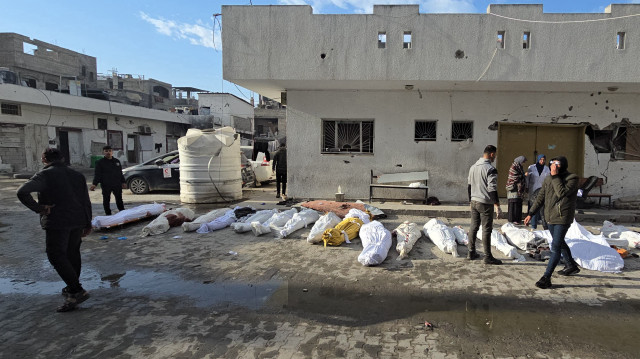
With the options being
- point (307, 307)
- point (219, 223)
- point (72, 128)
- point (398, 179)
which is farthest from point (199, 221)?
point (72, 128)

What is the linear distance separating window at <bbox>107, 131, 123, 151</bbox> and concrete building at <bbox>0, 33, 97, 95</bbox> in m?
3.75

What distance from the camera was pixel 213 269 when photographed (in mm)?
5055

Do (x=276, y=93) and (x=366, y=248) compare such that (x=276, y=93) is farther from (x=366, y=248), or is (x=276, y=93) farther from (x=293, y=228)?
(x=366, y=248)

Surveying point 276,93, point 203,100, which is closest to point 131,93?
point 203,100

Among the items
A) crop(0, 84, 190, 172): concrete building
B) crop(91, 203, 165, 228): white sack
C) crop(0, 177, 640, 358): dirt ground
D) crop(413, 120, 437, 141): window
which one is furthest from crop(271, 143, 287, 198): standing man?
crop(0, 84, 190, 172): concrete building

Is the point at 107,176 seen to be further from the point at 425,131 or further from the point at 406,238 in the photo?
the point at 425,131

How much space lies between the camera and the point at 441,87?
28.8 feet

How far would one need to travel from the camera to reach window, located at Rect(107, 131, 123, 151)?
2469 cm

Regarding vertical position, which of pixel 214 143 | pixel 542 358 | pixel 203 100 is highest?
pixel 203 100

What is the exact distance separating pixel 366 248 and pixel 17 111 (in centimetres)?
2250

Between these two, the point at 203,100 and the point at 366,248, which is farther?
the point at 203,100

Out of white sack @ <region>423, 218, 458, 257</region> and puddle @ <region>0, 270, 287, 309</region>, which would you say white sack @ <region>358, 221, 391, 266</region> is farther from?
puddle @ <region>0, 270, 287, 309</region>

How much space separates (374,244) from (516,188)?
3818 millimetres

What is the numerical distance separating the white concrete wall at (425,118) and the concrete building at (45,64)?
23.3 m
